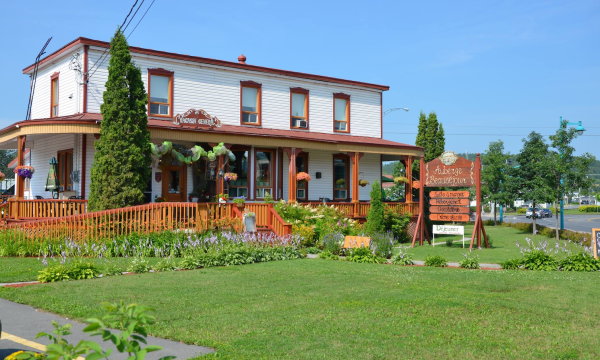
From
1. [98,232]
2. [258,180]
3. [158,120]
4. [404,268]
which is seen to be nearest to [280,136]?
[258,180]

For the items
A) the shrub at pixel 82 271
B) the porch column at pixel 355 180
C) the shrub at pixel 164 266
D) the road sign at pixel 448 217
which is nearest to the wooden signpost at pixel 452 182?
the road sign at pixel 448 217

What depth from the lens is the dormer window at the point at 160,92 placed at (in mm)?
22266

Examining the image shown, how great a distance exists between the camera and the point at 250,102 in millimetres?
25078

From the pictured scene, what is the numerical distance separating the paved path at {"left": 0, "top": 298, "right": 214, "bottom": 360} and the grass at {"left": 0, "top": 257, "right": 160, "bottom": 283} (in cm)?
294

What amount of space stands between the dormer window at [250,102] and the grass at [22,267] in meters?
11.8

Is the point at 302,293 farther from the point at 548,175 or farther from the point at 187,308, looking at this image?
the point at 548,175

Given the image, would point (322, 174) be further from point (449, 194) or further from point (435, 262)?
point (435, 262)

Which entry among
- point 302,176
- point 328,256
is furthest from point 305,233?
point 302,176

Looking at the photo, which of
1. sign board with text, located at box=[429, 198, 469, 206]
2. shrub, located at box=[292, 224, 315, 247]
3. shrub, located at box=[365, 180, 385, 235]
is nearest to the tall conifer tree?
shrub, located at box=[292, 224, 315, 247]

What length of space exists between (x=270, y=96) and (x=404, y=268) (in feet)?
47.5

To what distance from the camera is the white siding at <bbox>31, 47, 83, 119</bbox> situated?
21.2 metres

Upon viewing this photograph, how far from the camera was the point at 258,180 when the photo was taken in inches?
969

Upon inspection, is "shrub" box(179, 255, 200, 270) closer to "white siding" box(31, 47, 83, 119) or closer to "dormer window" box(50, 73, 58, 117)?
"white siding" box(31, 47, 83, 119)

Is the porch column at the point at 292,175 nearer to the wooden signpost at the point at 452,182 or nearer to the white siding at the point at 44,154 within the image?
the wooden signpost at the point at 452,182
